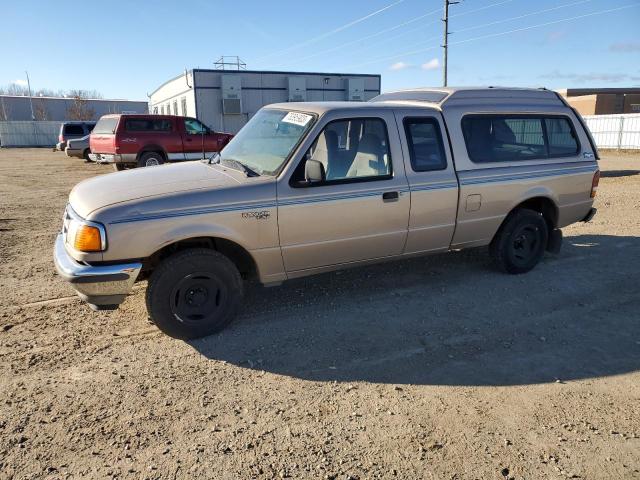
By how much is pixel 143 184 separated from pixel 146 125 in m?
12.4

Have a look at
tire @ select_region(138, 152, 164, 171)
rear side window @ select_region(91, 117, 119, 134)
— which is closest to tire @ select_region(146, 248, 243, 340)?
tire @ select_region(138, 152, 164, 171)

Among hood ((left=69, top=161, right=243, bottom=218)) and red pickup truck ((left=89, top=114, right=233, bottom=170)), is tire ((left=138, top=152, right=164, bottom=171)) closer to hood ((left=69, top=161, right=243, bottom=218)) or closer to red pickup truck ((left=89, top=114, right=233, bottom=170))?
red pickup truck ((left=89, top=114, right=233, bottom=170))

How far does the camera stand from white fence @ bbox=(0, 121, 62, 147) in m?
40.7

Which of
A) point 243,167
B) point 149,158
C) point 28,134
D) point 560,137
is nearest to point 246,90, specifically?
point 149,158

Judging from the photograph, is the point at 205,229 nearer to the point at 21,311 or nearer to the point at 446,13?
the point at 21,311

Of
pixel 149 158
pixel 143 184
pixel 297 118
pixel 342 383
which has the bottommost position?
pixel 342 383

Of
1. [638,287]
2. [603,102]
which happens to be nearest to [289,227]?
[638,287]

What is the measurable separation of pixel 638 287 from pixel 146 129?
1406 centimetres

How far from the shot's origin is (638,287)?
17.5 ft

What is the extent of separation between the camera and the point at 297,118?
4555 mm

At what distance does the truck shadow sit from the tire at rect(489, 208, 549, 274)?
0.17 m

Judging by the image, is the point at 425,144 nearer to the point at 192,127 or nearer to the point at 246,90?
the point at 192,127

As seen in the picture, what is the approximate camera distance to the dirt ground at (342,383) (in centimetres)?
269

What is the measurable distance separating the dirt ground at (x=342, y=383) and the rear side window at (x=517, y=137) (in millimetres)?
1445
